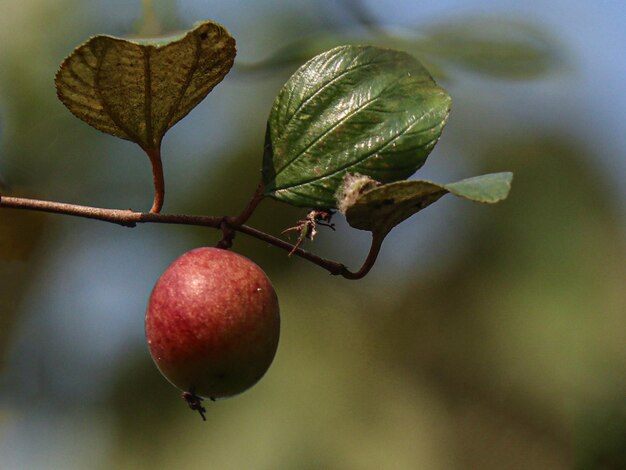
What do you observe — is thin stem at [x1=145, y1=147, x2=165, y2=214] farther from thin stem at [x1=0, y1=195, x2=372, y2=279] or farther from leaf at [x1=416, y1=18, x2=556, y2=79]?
leaf at [x1=416, y1=18, x2=556, y2=79]

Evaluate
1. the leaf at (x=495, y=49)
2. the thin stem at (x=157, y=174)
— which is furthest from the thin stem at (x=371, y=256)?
the leaf at (x=495, y=49)

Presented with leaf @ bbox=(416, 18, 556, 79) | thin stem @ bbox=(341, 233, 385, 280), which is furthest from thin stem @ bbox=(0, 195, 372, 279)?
leaf @ bbox=(416, 18, 556, 79)

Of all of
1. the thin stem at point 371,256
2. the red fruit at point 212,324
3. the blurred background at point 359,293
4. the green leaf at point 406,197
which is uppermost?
the green leaf at point 406,197

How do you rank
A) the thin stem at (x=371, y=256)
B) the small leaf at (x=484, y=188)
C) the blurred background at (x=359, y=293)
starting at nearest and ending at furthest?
the small leaf at (x=484, y=188), the thin stem at (x=371, y=256), the blurred background at (x=359, y=293)

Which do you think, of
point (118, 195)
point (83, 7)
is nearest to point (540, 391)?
point (118, 195)

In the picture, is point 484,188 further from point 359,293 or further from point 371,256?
point 359,293

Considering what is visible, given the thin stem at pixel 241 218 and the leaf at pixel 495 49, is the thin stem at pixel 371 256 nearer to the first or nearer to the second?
the thin stem at pixel 241 218
